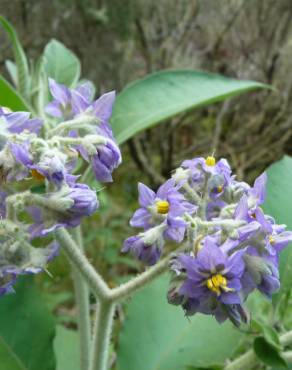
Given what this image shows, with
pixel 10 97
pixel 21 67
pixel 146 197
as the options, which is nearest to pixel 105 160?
pixel 146 197

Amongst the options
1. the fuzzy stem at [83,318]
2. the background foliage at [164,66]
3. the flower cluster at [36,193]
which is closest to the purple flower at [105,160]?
the flower cluster at [36,193]

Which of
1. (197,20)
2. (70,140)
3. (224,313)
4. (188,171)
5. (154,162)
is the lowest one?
(154,162)

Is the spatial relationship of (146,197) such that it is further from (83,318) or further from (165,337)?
(165,337)

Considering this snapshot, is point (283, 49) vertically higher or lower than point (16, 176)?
lower

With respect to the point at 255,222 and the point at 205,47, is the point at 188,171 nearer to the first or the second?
the point at 255,222

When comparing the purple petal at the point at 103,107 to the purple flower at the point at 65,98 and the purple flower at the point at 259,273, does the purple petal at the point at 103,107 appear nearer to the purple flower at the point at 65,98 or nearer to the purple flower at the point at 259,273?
the purple flower at the point at 65,98

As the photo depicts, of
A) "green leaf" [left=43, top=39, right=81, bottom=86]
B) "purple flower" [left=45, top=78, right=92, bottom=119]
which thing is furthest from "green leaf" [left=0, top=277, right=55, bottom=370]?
"green leaf" [left=43, top=39, right=81, bottom=86]

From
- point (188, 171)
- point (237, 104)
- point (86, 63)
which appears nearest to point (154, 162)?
point (237, 104)
